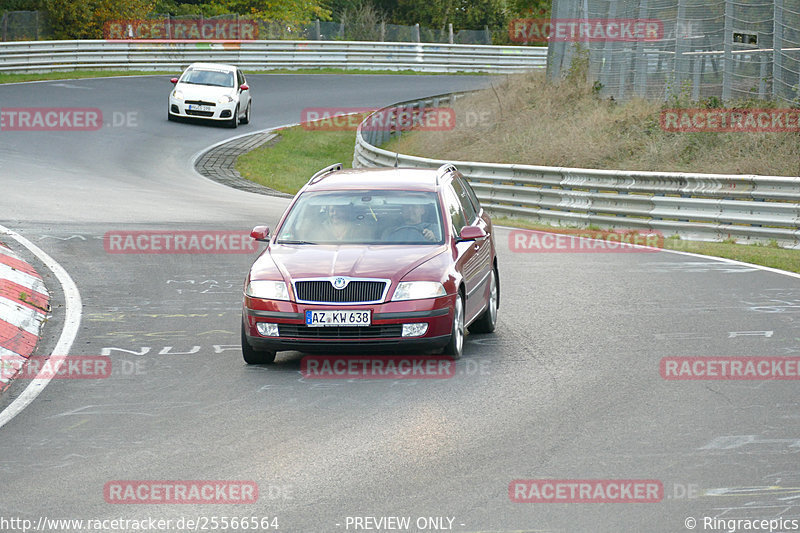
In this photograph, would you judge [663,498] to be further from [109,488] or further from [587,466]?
[109,488]

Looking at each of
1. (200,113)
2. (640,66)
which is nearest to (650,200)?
(640,66)

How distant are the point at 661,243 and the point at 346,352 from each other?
10.8m

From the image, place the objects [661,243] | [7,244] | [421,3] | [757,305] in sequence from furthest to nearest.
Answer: [421,3] → [661,243] → [7,244] → [757,305]

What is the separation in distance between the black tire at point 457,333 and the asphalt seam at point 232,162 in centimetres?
1577

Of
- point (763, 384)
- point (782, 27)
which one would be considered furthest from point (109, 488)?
point (782, 27)

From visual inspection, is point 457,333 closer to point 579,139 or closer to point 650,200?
point 650,200

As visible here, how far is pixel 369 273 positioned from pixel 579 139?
Answer: 63.1ft

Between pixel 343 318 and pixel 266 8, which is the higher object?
pixel 266 8

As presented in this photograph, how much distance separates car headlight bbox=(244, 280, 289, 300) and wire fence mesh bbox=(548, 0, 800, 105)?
18357 mm

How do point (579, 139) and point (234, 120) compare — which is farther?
point (234, 120)

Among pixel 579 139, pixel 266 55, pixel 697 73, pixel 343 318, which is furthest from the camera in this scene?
pixel 266 55

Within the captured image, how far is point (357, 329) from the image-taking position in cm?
970

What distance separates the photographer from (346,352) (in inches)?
384

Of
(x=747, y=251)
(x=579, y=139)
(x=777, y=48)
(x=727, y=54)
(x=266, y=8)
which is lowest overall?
(x=747, y=251)
